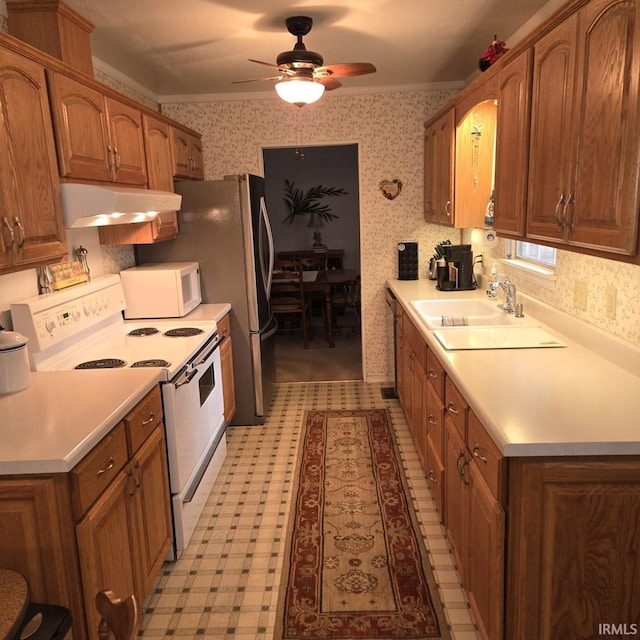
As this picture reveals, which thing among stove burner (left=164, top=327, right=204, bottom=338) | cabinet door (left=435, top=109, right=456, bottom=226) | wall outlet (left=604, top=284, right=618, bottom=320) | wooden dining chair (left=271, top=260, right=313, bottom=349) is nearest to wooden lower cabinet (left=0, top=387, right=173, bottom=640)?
stove burner (left=164, top=327, right=204, bottom=338)

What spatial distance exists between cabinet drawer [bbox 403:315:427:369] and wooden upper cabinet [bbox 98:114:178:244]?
1656mm

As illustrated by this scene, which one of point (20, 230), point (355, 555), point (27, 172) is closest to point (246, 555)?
point (355, 555)

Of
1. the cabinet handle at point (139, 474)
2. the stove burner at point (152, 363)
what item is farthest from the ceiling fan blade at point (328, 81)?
the cabinet handle at point (139, 474)

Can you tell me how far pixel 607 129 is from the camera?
161 centimetres

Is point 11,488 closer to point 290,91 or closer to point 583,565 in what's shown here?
point 583,565

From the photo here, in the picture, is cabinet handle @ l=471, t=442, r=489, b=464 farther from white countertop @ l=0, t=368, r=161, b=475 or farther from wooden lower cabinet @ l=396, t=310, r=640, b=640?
white countertop @ l=0, t=368, r=161, b=475

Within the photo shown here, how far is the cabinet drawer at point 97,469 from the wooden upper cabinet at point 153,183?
5.76ft

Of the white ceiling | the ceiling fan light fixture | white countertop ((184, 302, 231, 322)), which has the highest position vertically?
the white ceiling

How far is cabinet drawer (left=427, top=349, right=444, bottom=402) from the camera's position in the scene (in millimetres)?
2390

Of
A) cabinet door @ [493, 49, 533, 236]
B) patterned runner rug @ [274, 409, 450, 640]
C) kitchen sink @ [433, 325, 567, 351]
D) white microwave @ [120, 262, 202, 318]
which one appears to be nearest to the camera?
patterned runner rug @ [274, 409, 450, 640]

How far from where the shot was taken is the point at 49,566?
1.57 m

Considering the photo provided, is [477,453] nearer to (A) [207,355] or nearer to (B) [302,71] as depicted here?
(A) [207,355]

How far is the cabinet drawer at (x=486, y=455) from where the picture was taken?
154 cm

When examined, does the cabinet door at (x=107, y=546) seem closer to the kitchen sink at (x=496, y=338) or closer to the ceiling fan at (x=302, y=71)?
the kitchen sink at (x=496, y=338)
